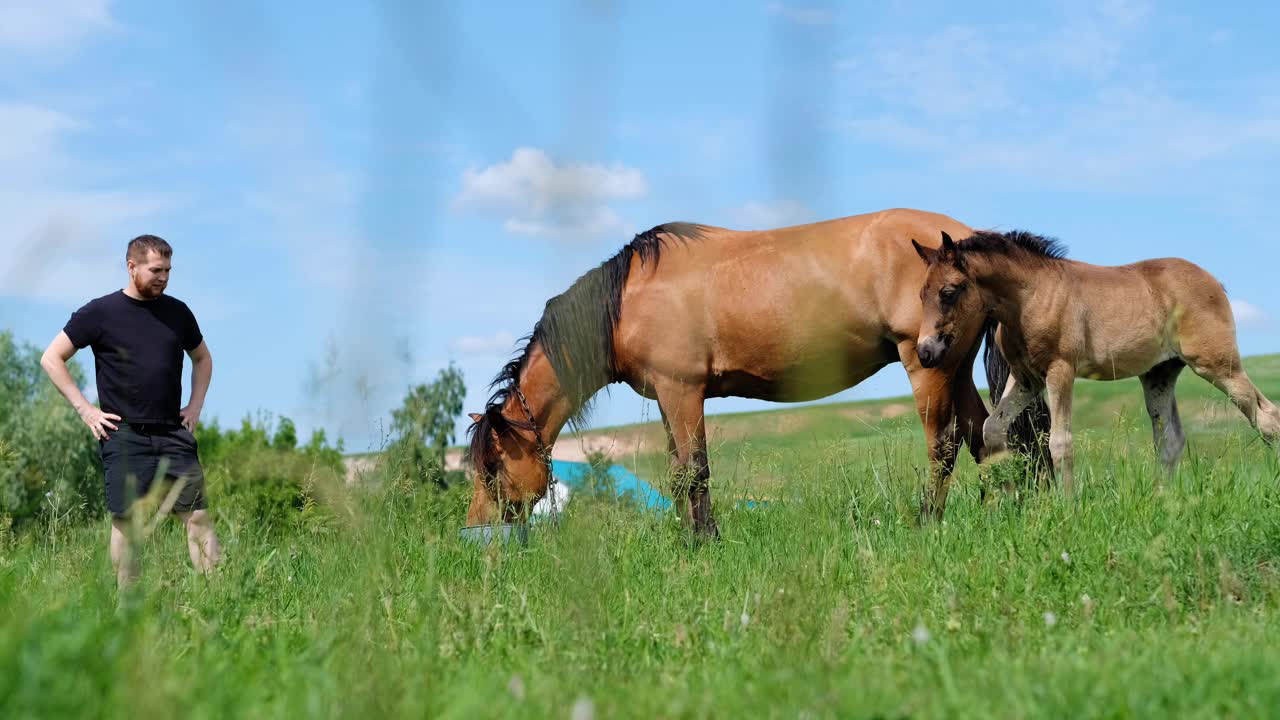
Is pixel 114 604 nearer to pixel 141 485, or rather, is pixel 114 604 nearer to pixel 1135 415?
pixel 141 485

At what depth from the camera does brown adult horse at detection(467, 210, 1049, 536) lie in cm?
727

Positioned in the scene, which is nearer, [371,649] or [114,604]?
[371,649]

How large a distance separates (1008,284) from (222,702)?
624 centimetres

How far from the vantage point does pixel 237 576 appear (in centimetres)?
496

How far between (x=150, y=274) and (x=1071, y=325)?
6.32 m

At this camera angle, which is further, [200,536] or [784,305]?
[784,305]

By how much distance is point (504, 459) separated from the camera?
8.14 metres

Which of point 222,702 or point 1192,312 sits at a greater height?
point 1192,312

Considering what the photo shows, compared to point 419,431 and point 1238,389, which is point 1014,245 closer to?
point 1238,389

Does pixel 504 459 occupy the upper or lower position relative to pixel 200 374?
lower

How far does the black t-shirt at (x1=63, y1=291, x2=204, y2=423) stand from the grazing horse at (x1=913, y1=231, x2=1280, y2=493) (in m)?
4.88

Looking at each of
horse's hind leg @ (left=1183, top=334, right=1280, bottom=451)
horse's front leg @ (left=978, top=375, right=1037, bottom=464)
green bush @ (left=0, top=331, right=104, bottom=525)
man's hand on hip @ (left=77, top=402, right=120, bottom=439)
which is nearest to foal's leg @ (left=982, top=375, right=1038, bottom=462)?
horse's front leg @ (left=978, top=375, right=1037, bottom=464)

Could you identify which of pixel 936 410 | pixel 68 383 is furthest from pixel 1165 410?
pixel 68 383

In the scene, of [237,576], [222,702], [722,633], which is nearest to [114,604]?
[237,576]
